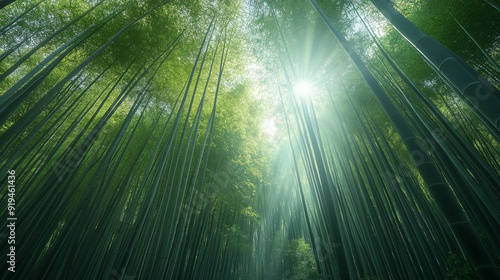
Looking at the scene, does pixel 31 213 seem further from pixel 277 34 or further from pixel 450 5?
pixel 450 5

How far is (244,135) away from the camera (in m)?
4.63

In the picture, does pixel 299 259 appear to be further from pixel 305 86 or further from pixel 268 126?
pixel 305 86

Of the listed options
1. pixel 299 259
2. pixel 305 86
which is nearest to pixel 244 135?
pixel 305 86

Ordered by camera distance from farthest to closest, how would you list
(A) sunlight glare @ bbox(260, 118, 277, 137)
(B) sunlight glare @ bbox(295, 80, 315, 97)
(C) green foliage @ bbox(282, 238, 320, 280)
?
1. (A) sunlight glare @ bbox(260, 118, 277, 137)
2. (C) green foliage @ bbox(282, 238, 320, 280)
3. (B) sunlight glare @ bbox(295, 80, 315, 97)

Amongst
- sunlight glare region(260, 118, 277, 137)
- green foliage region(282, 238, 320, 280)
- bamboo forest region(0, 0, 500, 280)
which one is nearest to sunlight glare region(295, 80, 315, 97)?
bamboo forest region(0, 0, 500, 280)

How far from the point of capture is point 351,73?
387 centimetres

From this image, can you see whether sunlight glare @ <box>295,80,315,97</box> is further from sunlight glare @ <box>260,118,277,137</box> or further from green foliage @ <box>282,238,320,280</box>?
green foliage @ <box>282,238,320,280</box>

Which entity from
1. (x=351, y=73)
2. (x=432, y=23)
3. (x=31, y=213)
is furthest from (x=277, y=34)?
(x=31, y=213)

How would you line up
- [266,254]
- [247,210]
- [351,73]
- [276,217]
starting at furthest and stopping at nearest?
[276,217] < [266,254] < [247,210] < [351,73]

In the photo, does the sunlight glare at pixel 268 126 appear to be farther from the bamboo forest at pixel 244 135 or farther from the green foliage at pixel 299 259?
the green foliage at pixel 299 259

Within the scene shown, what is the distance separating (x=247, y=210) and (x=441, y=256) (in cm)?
311

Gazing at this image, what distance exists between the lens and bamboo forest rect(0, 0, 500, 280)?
1.74 metres

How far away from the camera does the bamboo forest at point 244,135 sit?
174 cm

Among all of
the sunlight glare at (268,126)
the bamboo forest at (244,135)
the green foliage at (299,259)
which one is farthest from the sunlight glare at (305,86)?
the green foliage at (299,259)
